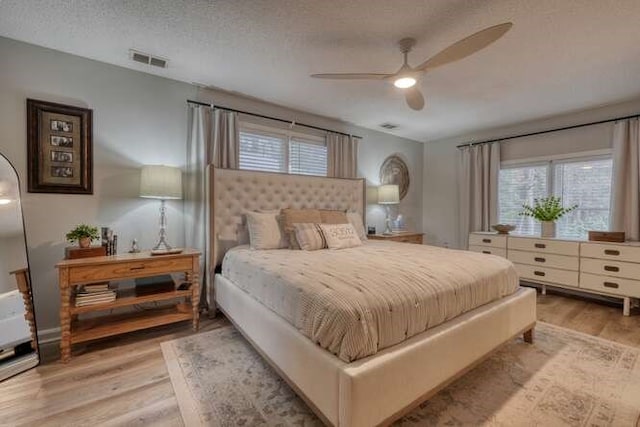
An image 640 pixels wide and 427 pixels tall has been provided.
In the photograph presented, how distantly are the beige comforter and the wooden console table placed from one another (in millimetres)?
530

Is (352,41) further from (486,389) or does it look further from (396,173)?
(396,173)

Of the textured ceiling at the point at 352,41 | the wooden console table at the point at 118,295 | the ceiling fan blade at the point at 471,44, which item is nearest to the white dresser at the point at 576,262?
the textured ceiling at the point at 352,41

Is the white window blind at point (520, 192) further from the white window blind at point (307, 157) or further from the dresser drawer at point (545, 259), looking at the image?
the white window blind at point (307, 157)

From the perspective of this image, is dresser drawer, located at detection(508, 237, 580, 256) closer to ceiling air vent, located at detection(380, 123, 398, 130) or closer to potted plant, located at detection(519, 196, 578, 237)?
potted plant, located at detection(519, 196, 578, 237)

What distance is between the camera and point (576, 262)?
3.46m

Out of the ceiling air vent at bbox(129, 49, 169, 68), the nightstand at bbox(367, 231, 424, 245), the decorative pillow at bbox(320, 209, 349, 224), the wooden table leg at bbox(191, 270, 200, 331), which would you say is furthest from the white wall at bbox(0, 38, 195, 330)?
the nightstand at bbox(367, 231, 424, 245)

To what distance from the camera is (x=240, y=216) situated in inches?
126

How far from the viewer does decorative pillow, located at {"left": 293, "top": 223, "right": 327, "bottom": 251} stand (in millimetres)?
2850

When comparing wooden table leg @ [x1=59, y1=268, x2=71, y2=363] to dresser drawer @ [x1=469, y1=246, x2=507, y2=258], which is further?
dresser drawer @ [x1=469, y1=246, x2=507, y2=258]

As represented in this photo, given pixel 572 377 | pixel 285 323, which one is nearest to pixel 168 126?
pixel 285 323

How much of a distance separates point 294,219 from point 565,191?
3925mm

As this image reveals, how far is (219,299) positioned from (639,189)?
4.96 meters

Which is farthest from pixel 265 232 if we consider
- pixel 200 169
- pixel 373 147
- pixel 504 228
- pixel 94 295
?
pixel 504 228

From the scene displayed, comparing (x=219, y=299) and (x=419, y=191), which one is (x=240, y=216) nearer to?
(x=219, y=299)
